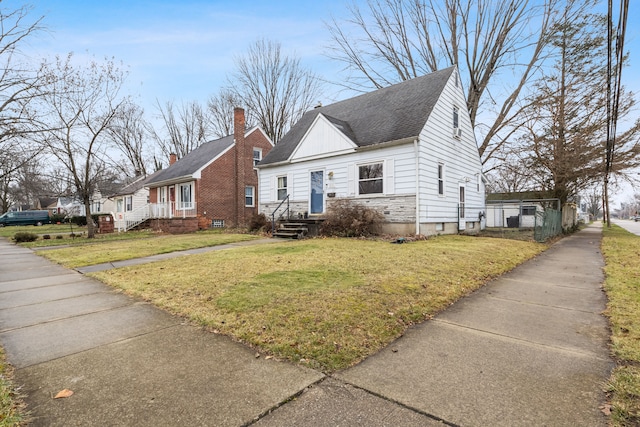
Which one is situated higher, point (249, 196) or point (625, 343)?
point (249, 196)

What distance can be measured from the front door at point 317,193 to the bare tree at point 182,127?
2583cm

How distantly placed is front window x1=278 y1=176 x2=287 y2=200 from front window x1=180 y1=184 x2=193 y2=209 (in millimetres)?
7214

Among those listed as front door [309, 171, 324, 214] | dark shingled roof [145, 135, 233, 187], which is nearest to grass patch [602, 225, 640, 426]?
front door [309, 171, 324, 214]

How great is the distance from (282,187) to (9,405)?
15.0m

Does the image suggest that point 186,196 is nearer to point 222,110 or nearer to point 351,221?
point 351,221

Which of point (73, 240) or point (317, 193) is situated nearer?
point (317, 193)

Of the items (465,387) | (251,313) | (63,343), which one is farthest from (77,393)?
(465,387)

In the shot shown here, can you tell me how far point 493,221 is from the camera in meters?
27.1

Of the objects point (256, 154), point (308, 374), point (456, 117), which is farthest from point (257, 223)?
point (308, 374)

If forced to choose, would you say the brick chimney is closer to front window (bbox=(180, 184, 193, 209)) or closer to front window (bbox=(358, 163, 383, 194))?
front window (bbox=(180, 184, 193, 209))

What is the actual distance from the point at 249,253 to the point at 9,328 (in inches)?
204

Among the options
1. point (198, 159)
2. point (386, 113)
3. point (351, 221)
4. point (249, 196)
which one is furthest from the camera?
point (249, 196)

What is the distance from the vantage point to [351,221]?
40.5 feet

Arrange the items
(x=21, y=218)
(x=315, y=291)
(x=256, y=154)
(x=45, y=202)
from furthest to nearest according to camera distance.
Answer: (x=45, y=202), (x=21, y=218), (x=256, y=154), (x=315, y=291)
